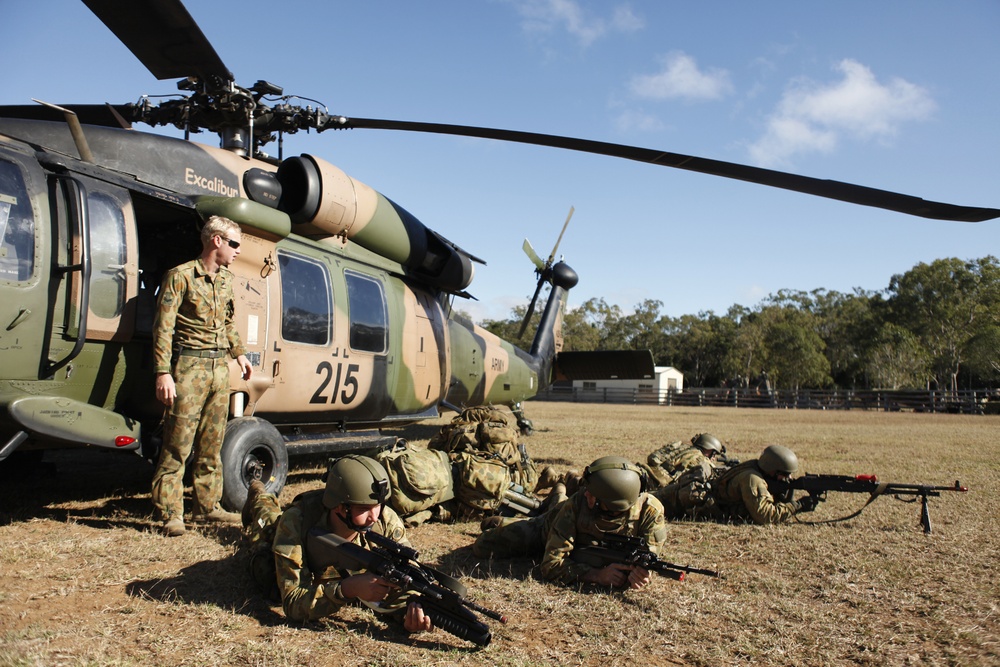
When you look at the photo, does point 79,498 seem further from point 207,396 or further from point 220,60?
point 220,60

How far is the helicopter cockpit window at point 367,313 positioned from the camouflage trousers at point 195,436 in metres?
2.07

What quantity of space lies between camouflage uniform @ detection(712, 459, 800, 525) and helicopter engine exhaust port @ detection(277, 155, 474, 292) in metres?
4.08

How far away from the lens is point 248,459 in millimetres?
5277

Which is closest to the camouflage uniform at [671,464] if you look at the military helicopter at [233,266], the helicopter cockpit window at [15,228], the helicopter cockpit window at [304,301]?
the military helicopter at [233,266]

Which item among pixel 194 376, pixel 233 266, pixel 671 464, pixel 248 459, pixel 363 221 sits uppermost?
pixel 363 221

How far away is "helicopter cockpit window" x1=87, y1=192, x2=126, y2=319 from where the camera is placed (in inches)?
181

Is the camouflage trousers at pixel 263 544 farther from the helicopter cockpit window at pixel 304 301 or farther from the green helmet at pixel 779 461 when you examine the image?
the green helmet at pixel 779 461

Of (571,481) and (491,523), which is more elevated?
(571,481)

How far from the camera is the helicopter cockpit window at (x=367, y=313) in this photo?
6.96 meters

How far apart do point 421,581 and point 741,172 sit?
4.01m

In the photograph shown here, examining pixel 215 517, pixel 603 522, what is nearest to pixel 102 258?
pixel 215 517

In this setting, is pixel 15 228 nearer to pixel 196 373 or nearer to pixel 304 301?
pixel 196 373

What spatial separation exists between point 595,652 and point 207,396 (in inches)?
123

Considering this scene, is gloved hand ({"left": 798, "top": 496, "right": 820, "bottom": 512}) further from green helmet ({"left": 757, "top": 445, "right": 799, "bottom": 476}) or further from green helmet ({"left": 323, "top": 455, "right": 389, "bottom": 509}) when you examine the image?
green helmet ({"left": 323, "top": 455, "right": 389, "bottom": 509})
